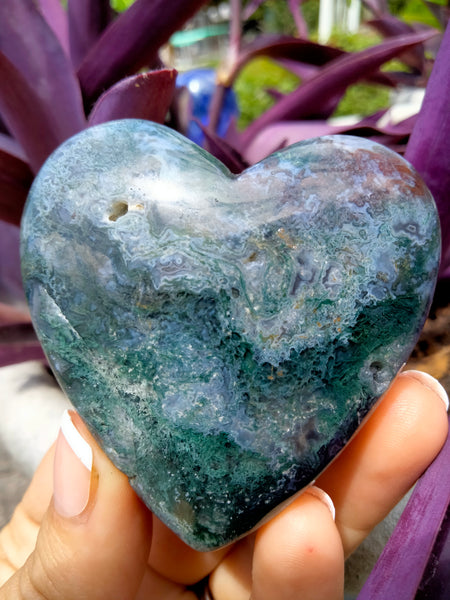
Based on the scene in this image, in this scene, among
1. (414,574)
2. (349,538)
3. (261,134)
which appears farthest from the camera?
(261,134)

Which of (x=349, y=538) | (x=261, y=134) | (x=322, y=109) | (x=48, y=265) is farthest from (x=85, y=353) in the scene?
(x=322, y=109)

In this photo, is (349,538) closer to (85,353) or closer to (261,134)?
(85,353)

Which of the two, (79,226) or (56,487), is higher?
(79,226)

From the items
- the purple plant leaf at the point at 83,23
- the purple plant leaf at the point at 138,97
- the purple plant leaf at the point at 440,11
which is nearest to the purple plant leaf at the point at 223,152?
the purple plant leaf at the point at 138,97

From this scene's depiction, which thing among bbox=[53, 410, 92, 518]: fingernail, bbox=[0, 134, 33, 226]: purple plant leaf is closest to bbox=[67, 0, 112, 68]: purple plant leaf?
bbox=[0, 134, 33, 226]: purple plant leaf

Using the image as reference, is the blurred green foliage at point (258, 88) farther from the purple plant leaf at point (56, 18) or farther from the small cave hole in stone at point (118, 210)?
the small cave hole in stone at point (118, 210)

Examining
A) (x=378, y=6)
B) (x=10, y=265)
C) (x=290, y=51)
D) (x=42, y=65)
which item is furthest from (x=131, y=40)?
(x=378, y=6)

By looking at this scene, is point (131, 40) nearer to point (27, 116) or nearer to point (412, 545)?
point (27, 116)
